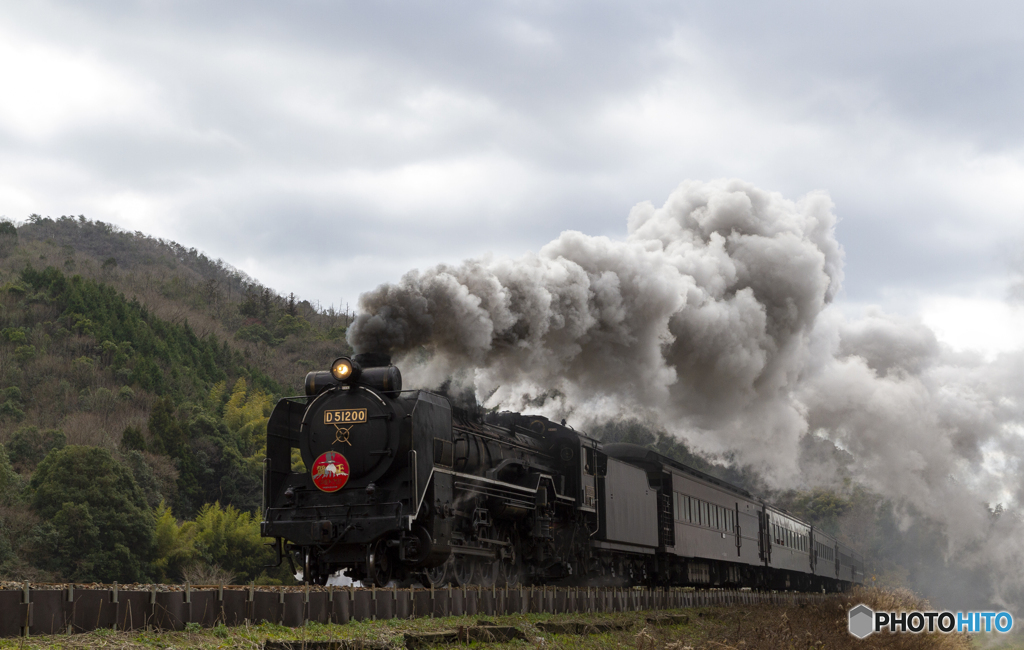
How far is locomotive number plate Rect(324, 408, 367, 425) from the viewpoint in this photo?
50.3 ft

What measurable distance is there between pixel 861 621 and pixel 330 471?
12.6 m

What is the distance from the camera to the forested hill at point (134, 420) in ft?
164

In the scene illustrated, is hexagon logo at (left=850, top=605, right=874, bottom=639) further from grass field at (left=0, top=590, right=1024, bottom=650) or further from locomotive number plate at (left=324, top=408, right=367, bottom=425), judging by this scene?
locomotive number plate at (left=324, top=408, right=367, bottom=425)

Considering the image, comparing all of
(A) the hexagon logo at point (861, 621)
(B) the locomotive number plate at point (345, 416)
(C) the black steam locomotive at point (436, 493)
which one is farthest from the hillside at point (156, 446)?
(B) the locomotive number plate at point (345, 416)

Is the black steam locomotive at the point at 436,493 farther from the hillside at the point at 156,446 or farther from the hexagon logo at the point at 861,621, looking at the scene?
the hillside at the point at 156,446

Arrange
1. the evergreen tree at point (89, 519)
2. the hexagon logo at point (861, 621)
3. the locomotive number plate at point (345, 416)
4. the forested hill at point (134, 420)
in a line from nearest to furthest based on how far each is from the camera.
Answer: the locomotive number plate at point (345, 416)
the hexagon logo at point (861, 621)
the evergreen tree at point (89, 519)
the forested hill at point (134, 420)

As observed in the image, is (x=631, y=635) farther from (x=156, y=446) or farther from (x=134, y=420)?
(x=134, y=420)

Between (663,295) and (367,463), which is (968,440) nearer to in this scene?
(663,295)

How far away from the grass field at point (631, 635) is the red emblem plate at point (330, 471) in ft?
12.1

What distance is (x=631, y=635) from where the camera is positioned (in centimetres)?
1424

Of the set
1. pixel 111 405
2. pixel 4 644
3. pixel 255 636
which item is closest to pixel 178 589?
pixel 255 636

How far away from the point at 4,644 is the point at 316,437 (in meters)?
9.22
